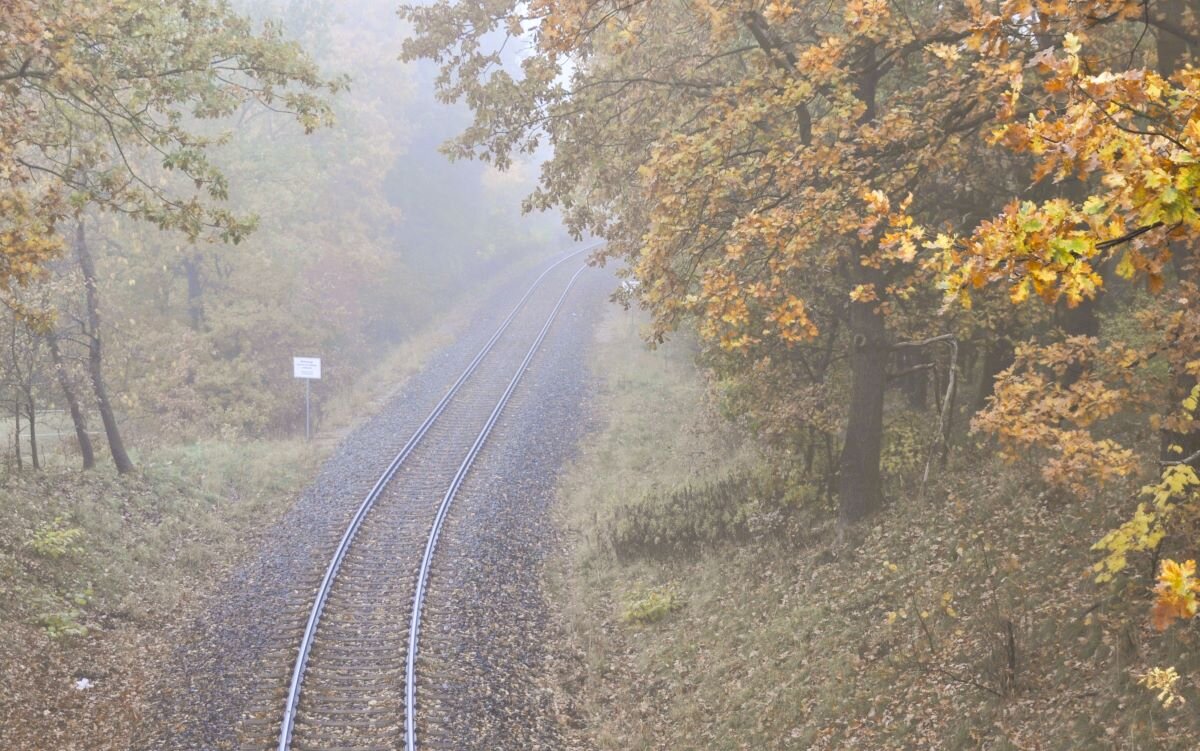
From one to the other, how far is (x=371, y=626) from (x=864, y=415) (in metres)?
7.48

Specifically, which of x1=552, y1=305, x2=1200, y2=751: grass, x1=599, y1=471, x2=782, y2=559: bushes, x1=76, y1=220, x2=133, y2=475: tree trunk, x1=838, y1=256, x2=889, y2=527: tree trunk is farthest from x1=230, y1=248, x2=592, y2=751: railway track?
x1=838, y1=256, x2=889, y2=527: tree trunk

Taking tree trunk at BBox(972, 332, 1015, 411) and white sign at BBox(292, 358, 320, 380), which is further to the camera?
white sign at BBox(292, 358, 320, 380)

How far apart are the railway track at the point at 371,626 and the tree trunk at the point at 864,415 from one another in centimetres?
633

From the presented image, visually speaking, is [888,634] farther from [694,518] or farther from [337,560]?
[337,560]

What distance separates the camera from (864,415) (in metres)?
12.1

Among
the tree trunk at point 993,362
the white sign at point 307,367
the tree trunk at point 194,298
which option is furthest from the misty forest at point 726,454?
the tree trunk at point 194,298

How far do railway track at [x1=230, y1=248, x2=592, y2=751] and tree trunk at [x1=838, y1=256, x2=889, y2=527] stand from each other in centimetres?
633

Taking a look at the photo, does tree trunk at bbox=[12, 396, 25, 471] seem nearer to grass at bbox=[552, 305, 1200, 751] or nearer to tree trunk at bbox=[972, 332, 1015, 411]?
grass at bbox=[552, 305, 1200, 751]

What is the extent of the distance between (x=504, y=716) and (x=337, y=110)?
31.2 m

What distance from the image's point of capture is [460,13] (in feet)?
45.9

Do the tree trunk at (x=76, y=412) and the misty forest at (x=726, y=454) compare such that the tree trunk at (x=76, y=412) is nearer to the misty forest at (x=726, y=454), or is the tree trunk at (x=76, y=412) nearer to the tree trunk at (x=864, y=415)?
the misty forest at (x=726, y=454)

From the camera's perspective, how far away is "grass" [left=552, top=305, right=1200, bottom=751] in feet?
24.3

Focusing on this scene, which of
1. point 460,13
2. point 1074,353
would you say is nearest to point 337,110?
point 460,13

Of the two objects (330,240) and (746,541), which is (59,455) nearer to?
(746,541)
